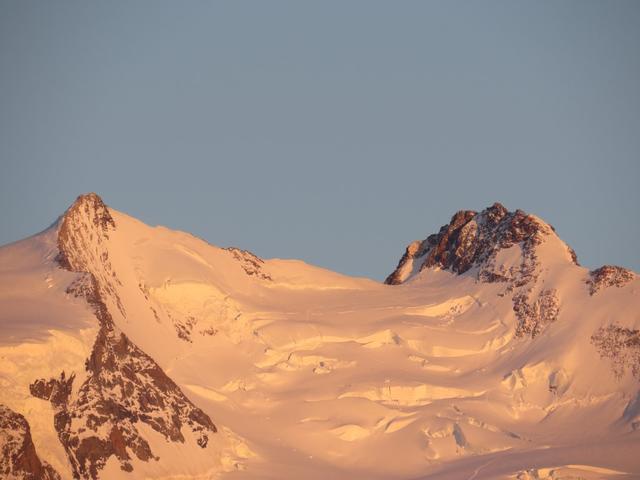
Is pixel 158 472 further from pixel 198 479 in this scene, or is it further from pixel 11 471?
pixel 11 471

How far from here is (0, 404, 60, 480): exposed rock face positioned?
587ft

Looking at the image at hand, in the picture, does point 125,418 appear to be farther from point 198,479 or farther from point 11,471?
point 11,471

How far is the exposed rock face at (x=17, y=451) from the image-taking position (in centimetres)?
17888

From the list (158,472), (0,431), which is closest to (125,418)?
(158,472)

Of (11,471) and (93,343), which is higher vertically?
(93,343)

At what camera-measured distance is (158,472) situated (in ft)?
641

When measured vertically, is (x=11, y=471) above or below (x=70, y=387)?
below

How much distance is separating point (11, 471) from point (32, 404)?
9.24 m

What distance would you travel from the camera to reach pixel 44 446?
185 m

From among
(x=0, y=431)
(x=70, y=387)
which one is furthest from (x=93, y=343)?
(x=0, y=431)

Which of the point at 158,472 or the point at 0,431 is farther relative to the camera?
the point at 158,472

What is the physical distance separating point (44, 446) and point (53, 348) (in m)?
10.9

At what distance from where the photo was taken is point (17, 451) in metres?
180

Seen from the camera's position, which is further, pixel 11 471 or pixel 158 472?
pixel 158 472
